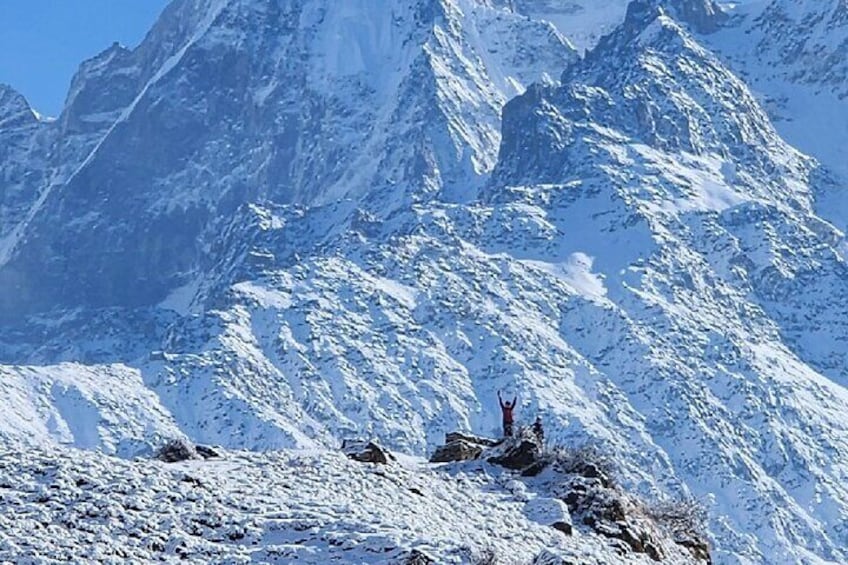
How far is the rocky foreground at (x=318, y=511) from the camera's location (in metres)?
39.5

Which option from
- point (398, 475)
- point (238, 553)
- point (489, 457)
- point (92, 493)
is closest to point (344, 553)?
point (238, 553)

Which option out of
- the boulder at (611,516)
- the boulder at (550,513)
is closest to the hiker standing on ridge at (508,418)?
the boulder at (611,516)

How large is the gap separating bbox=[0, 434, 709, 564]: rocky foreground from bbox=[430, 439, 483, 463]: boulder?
1907 millimetres

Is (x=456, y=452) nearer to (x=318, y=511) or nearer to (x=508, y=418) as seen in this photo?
(x=508, y=418)

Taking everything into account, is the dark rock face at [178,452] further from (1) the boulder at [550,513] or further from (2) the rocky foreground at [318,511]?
(1) the boulder at [550,513]

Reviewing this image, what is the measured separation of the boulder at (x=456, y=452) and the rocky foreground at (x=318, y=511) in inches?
75.1

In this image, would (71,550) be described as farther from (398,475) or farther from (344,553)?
(398,475)

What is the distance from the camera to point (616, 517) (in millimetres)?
47625

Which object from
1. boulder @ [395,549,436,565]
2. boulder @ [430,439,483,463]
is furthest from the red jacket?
boulder @ [395,549,436,565]

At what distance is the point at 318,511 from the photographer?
139 feet

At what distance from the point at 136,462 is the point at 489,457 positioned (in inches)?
394

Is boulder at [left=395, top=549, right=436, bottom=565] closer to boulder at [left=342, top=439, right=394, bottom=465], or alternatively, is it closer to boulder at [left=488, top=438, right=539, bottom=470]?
boulder at [left=342, top=439, right=394, bottom=465]

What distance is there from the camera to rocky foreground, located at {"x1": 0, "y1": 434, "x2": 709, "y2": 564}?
39.5 metres

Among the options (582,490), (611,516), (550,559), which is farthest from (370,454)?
(550,559)
